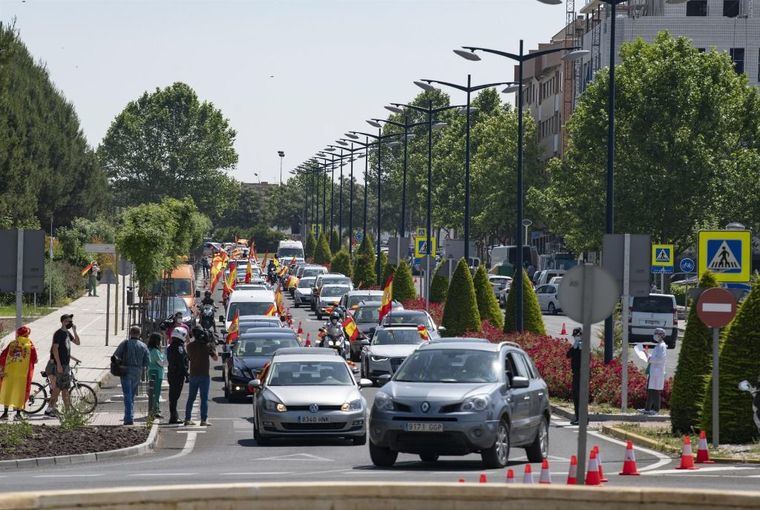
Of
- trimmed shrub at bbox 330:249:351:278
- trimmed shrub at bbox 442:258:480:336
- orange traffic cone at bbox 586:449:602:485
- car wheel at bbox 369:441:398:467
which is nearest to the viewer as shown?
orange traffic cone at bbox 586:449:602:485

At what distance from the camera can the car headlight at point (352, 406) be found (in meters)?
24.4

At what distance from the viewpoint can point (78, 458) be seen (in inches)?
874

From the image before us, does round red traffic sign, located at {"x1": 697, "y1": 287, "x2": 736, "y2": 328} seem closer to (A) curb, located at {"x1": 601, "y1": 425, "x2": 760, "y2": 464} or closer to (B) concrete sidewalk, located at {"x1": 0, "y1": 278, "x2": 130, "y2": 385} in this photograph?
(A) curb, located at {"x1": 601, "y1": 425, "x2": 760, "y2": 464}

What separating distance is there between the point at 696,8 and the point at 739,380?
273 feet

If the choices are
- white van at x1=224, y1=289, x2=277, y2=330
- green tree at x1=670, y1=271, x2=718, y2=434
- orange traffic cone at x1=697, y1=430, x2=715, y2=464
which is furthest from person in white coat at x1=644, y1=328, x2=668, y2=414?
white van at x1=224, y1=289, x2=277, y2=330

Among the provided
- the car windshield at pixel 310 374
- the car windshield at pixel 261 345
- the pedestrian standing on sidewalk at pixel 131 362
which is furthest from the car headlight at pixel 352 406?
the car windshield at pixel 261 345

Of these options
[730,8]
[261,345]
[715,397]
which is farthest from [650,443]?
→ [730,8]

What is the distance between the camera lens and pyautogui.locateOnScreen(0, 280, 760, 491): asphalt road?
714 inches

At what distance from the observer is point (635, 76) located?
255ft

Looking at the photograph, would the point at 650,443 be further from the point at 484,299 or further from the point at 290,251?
the point at 290,251

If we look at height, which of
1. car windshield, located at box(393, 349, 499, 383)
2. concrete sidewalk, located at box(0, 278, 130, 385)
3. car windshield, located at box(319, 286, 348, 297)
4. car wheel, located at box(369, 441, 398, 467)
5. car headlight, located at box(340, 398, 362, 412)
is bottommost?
concrete sidewalk, located at box(0, 278, 130, 385)

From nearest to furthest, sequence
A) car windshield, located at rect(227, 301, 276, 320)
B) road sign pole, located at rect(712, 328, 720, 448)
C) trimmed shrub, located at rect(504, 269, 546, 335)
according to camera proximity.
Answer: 1. road sign pole, located at rect(712, 328, 720, 448)
2. trimmed shrub, located at rect(504, 269, 546, 335)
3. car windshield, located at rect(227, 301, 276, 320)

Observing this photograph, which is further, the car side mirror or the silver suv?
the car side mirror

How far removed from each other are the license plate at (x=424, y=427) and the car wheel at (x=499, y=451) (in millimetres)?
597
